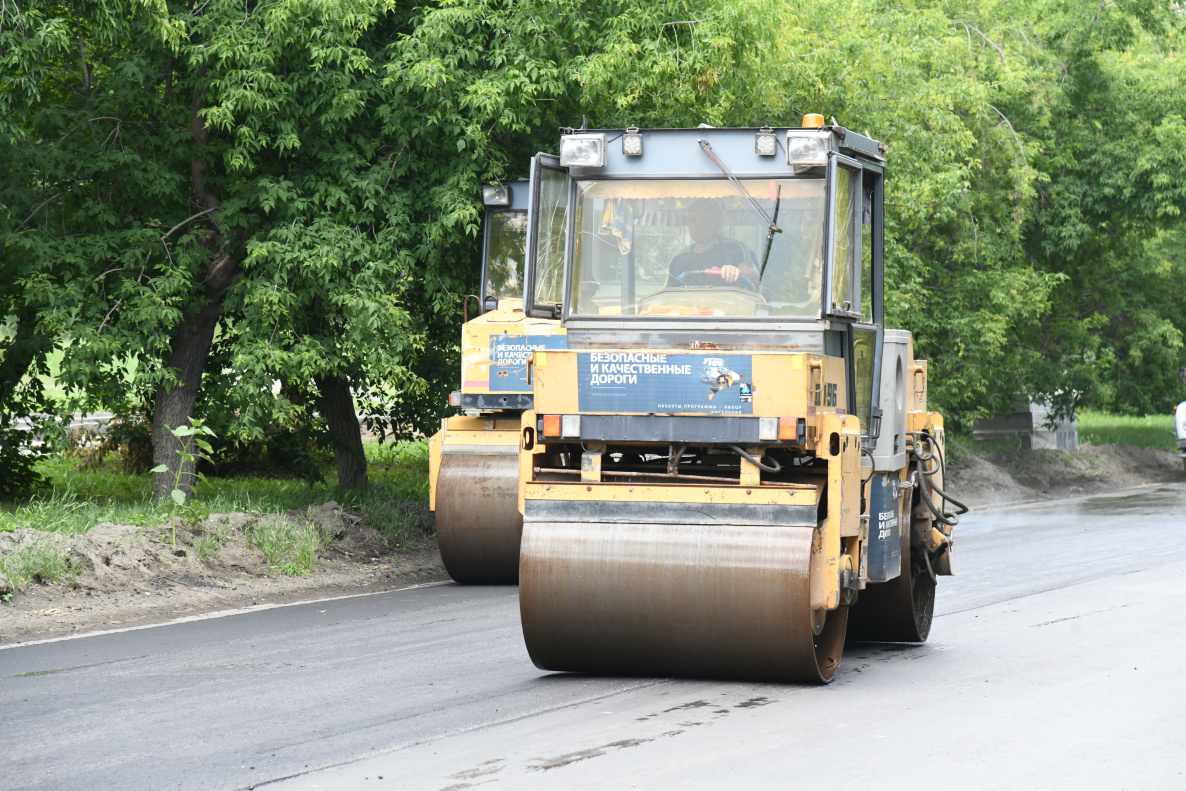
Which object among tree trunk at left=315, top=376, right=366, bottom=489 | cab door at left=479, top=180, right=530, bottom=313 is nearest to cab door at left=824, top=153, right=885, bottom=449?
cab door at left=479, top=180, right=530, bottom=313

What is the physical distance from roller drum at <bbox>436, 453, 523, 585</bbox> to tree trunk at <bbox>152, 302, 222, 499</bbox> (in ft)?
11.9

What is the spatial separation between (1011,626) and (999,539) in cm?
694

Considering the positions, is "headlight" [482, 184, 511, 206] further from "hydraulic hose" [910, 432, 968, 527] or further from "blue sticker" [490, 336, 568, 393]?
"hydraulic hose" [910, 432, 968, 527]

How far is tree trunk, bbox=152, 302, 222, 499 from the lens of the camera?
15211 millimetres

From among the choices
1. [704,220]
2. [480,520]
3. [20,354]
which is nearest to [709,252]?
[704,220]

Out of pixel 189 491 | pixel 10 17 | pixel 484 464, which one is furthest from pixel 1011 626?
pixel 10 17

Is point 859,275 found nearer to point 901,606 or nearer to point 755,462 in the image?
point 755,462

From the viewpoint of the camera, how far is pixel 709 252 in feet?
28.0

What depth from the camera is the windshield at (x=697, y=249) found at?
8406 mm

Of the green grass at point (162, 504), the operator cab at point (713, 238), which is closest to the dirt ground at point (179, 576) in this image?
Answer: the green grass at point (162, 504)

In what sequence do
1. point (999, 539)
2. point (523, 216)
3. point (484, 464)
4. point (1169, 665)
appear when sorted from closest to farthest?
1. point (1169, 665)
2. point (484, 464)
3. point (523, 216)
4. point (999, 539)

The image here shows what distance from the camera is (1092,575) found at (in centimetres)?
1326

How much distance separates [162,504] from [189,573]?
2035 millimetres

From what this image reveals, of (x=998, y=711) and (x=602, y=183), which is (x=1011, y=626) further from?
(x=602, y=183)
